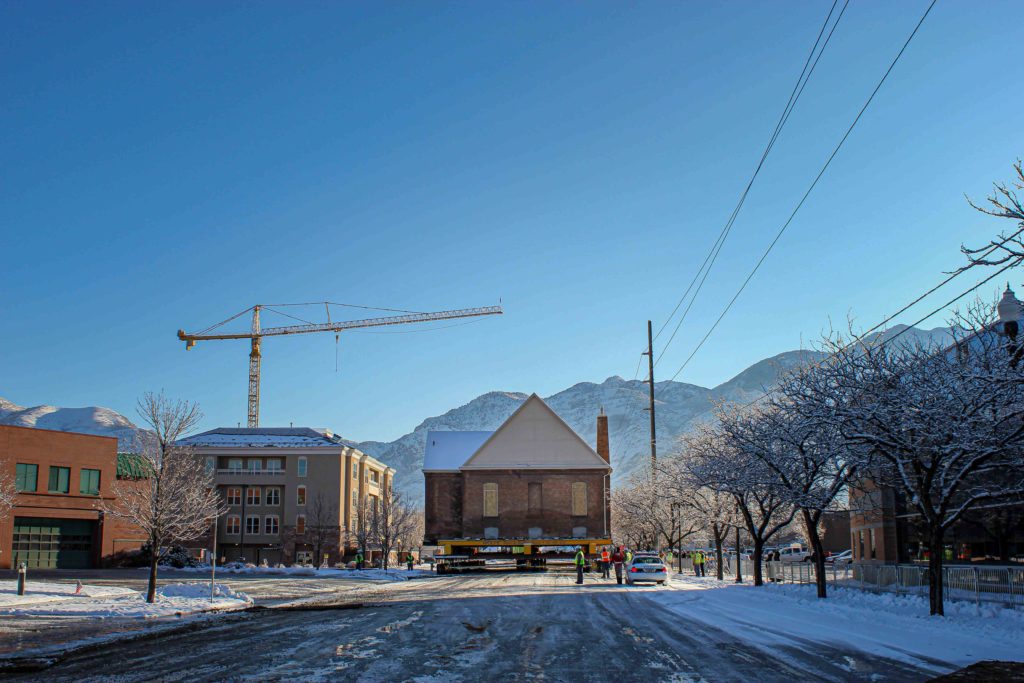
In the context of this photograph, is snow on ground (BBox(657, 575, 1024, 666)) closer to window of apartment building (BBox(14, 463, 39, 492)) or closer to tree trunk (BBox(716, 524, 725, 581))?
tree trunk (BBox(716, 524, 725, 581))

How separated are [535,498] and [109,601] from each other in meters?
55.5

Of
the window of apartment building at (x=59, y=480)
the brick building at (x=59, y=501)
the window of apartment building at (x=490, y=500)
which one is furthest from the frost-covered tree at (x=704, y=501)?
the window of apartment building at (x=59, y=480)

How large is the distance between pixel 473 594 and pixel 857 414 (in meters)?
18.1

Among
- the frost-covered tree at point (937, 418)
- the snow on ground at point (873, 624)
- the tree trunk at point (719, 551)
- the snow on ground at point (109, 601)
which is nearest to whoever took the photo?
the snow on ground at point (873, 624)

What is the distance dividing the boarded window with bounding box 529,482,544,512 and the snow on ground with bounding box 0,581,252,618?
50.3 metres

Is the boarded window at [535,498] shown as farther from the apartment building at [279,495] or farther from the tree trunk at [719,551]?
the tree trunk at [719,551]

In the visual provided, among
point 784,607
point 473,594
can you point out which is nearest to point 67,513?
point 473,594

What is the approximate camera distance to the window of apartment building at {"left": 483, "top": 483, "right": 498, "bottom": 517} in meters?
80.6

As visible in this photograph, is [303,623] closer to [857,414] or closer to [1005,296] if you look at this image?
[857,414]

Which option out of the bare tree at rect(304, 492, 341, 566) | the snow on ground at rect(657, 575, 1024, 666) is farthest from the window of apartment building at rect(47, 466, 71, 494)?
the snow on ground at rect(657, 575, 1024, 666)

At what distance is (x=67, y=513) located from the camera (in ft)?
190

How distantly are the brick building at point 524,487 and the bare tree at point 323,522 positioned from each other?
866 centimetres

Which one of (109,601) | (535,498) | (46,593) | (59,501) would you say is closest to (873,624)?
(109,601)

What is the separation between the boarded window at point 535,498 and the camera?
80.5 metres
